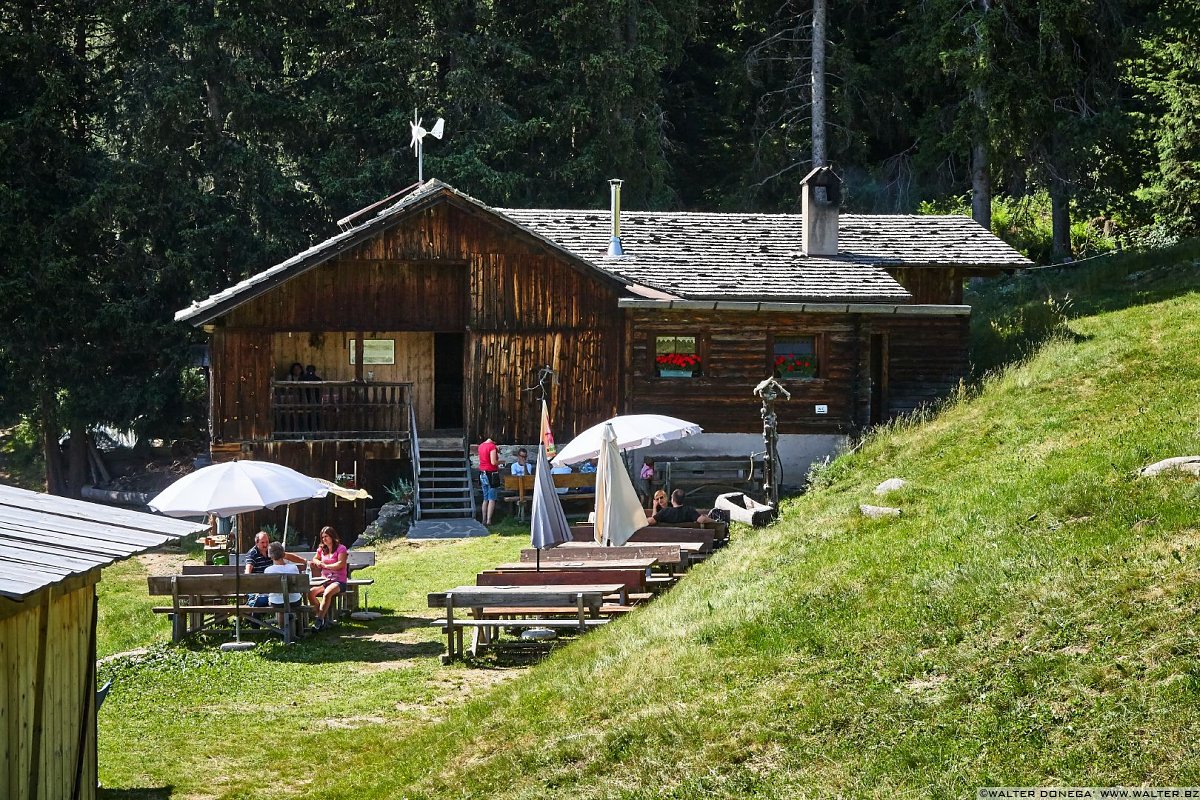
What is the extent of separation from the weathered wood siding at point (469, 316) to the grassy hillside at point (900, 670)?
12.4m

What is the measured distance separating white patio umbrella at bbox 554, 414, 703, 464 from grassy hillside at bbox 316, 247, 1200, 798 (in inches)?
143

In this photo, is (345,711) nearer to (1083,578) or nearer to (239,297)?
(1083,578)

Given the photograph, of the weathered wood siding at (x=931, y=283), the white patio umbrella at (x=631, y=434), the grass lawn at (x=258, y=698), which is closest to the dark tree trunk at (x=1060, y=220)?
the weathered wood siding at (x=931, y=283)

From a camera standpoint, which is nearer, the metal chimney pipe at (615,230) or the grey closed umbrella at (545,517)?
the grey closed umbrella at (545,517)

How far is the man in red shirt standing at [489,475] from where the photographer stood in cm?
2677

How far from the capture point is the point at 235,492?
17.5 m

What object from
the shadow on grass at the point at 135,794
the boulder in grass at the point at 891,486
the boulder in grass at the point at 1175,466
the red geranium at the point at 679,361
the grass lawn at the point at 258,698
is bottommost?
the shadow on grass at the point at 135,794

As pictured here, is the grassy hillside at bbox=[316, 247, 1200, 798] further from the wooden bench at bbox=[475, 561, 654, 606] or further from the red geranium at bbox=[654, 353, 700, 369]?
the red geranium at bbox=[654, 353, 700, 369]

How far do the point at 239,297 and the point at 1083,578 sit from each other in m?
19.2

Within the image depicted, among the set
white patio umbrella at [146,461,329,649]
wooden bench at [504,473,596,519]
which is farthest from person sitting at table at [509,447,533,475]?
white patio umbrella at [146,461,329,649]

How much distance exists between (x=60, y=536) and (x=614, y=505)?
910 centimetres

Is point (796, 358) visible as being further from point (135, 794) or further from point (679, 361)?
point (135, 794)

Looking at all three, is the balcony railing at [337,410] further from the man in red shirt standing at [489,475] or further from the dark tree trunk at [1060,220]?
the dark tree trunk at [1060,220]

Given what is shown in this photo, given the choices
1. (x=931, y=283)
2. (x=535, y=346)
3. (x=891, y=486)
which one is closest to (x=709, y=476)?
(x=535, y=346)
